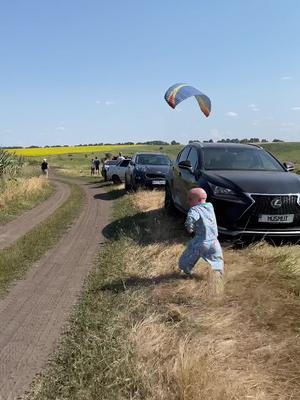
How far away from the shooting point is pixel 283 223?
24.4 feet

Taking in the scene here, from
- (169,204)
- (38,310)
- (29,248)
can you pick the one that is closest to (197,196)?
(38,310)

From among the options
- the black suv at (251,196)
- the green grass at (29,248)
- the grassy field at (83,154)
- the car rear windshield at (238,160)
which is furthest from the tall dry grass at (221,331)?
the grassy field at (83,154)

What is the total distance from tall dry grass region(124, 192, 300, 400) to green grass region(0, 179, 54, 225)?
8206mm

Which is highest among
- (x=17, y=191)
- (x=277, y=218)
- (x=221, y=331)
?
(x=277, y=218)

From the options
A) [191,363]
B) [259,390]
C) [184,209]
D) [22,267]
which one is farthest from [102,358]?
[184,209]

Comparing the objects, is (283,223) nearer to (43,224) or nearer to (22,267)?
(22,267)

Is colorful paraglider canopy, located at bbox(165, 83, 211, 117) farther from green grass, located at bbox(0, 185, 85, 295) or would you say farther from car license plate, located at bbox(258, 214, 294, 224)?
car license plate, located at bbox(258, 214, 294, 224)

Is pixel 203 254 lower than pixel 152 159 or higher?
lower

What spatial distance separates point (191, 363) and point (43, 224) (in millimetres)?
9185

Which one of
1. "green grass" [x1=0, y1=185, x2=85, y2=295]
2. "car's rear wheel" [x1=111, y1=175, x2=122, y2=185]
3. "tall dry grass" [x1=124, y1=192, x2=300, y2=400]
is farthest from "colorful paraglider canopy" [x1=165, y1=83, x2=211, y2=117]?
"tall dry grass" [x1=124, y1=192, x2=300, y2=400]

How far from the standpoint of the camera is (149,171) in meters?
18.4

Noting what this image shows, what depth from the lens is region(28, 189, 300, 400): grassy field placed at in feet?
11.5

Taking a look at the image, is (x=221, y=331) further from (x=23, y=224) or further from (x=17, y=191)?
(x=17, y=191)

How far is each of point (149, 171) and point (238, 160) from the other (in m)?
9.47
